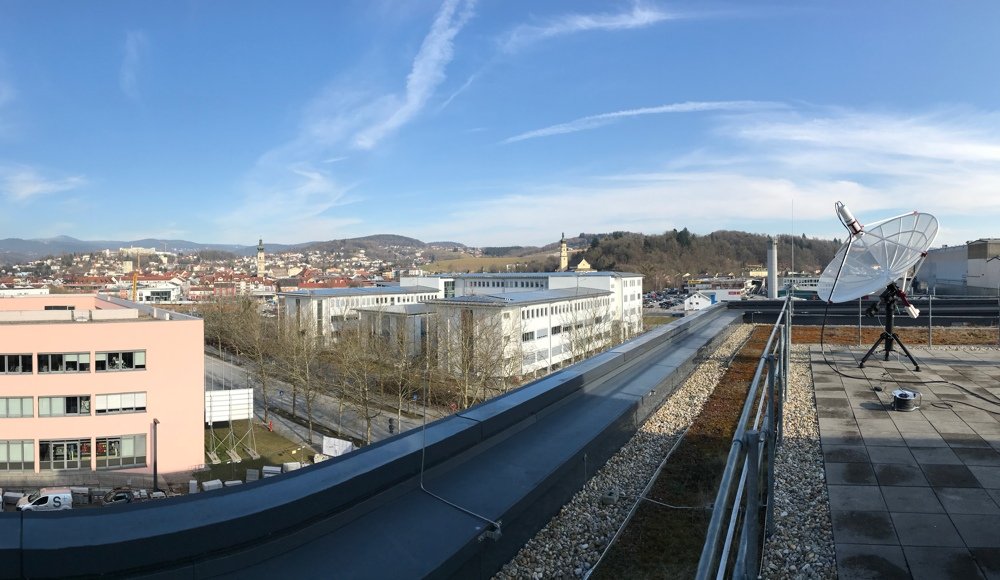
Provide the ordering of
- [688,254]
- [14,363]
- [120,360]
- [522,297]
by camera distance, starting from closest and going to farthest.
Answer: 1. [14,363]
2. [120,360]
3. [522,297]
4. [688,254]

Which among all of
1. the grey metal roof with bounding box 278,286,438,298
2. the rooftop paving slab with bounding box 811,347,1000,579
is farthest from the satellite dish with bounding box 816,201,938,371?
the grey metal roof with bounding box 278,286,438,298

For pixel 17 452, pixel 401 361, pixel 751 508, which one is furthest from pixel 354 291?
pixel 751 508

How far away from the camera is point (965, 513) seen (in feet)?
14.9

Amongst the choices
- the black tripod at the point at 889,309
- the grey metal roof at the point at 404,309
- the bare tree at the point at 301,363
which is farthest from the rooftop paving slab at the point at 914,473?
the grey metal roof at the point at 404,309

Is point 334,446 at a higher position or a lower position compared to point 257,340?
lower

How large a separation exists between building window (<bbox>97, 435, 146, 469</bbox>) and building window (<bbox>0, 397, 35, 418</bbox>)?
6.60 feet

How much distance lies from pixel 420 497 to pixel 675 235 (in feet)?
346

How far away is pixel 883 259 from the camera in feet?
37.6

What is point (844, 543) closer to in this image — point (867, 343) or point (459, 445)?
point (459, 445)

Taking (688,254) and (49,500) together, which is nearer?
(49,500)

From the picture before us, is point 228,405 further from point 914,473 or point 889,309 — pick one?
point 914,473

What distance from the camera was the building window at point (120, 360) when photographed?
53.4ft

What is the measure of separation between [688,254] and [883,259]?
298ft

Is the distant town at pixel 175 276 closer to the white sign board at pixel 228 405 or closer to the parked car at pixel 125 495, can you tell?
the white sign board at pixel 228 405
